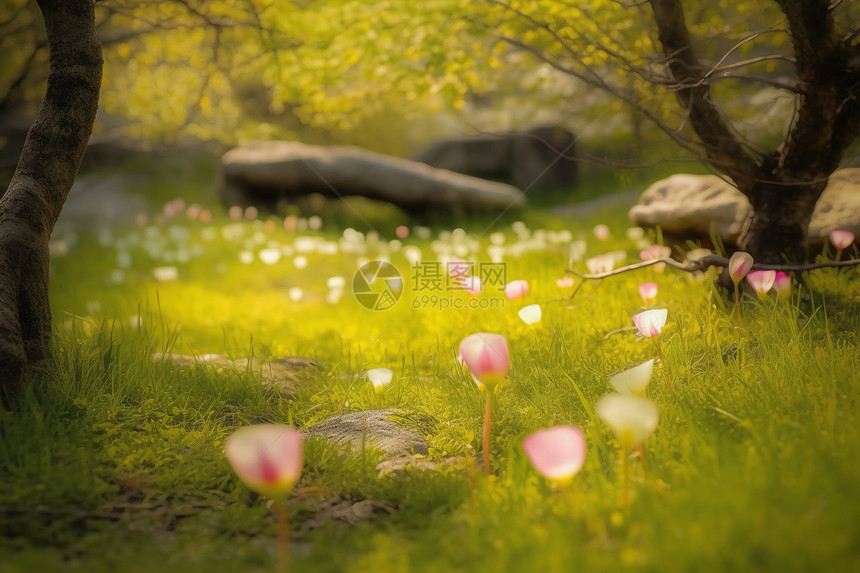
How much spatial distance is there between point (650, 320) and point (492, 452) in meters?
0.91

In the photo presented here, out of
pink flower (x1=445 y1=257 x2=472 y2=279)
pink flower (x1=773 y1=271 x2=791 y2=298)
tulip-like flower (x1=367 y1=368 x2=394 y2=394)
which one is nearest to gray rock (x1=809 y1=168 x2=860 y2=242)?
pink flower (x1=773 y1=271 x2=791 y2=298)

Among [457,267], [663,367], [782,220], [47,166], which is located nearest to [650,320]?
[663,367]

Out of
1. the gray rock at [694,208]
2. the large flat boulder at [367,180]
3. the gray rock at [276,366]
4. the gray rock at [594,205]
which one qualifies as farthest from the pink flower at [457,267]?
the gray rock at [594,205]

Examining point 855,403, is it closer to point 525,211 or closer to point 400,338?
point 400,338

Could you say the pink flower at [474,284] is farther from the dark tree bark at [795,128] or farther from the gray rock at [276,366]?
the dark tree bark at [795,128]

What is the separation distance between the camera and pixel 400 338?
4270 mm

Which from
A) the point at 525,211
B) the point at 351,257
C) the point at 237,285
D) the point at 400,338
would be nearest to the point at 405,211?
the point at 525,211

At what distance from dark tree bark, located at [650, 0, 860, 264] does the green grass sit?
0.45 m

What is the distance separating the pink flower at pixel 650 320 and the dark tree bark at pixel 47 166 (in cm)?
269

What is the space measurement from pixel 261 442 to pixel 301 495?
918mm

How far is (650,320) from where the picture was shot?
257 cm

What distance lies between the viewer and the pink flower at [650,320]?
2541 mm

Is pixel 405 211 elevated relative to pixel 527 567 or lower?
elevated

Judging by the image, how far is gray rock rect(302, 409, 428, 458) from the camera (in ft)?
8.75
